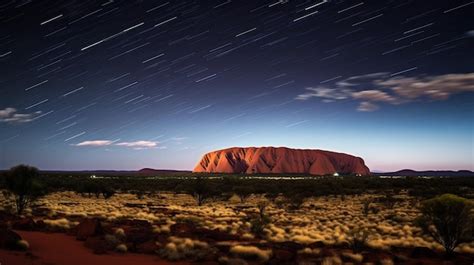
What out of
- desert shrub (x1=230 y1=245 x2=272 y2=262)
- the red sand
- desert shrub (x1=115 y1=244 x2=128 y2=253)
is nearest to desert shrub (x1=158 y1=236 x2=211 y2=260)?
the red sand

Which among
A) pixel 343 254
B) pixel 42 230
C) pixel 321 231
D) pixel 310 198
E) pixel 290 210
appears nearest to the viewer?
pixel 343 254

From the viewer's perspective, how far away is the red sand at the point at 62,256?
38.5 ft

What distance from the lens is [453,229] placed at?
16.0m

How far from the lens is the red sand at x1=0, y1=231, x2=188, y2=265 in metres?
11.7

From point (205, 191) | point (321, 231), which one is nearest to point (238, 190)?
point (205, 191)

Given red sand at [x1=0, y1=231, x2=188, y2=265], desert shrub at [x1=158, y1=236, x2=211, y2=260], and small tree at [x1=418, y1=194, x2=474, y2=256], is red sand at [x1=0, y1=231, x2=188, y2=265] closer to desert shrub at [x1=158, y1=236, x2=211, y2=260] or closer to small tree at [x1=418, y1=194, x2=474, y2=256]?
desert shrub at [x1=158, y1=236, x2=211, y2=260]

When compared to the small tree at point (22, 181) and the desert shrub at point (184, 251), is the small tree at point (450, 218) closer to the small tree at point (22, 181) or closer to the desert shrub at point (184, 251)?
the desert shrub at point (184, 251)

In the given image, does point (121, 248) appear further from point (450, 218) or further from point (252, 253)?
point (450, 218)

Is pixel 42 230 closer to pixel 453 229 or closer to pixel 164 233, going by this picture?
pixel 164 233

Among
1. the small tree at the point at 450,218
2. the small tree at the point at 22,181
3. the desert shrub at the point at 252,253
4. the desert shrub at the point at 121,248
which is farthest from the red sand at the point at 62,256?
the small tree at the point at 22,181

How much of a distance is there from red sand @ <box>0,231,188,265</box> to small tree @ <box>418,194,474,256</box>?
416 inches

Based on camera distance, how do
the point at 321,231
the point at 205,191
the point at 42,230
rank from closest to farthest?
the point at 42,230, the point at 321,231, the point at 205,191

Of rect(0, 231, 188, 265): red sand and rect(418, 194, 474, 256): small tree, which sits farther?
rect(418, 194, 474, 256): small tree

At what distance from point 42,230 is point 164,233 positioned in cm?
568
